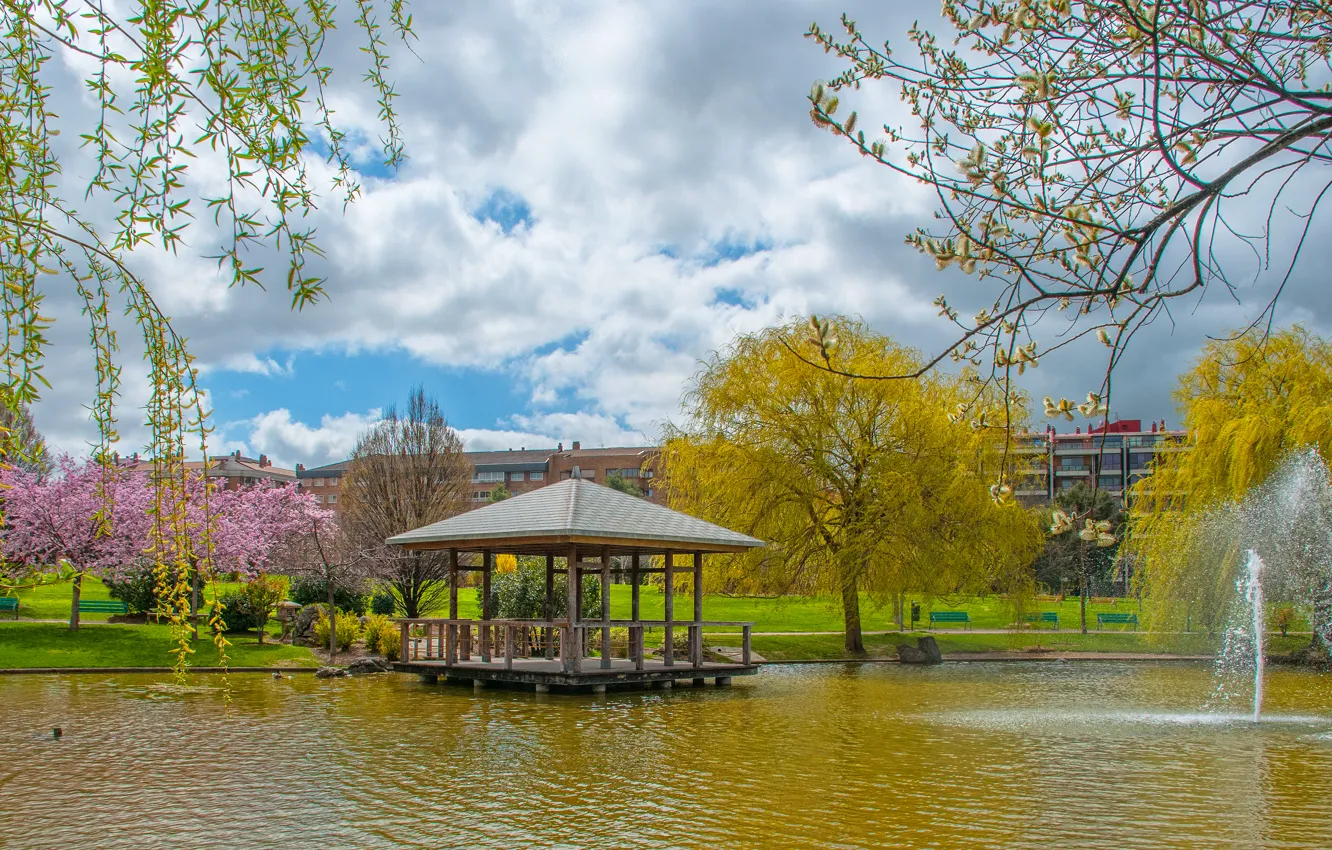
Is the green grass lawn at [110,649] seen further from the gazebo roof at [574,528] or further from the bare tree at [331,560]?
the gazebo roof at [574,528]

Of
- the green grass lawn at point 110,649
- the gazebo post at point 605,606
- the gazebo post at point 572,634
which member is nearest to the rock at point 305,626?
the green grass lawn at point 110,649

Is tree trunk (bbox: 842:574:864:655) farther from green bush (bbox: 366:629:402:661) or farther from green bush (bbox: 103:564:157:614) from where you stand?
green bush (bbox: 103:564:157:614)

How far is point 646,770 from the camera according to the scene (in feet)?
33.6

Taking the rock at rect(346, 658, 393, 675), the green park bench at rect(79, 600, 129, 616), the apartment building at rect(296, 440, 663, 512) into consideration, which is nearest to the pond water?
the rock at rect(346, 658, 393, 675)

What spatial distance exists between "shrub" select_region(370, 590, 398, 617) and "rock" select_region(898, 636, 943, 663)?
1387 cm

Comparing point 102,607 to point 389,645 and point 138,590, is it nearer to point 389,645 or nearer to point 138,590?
point 138,590

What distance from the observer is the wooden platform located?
16703 millimetres

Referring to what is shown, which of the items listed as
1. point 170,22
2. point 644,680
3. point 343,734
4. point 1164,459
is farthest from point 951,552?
point 170,22

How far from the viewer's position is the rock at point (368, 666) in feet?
63.7

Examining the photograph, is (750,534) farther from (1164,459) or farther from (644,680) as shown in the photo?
(1164,459)

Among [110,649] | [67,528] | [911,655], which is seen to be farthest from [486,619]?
[911,655]

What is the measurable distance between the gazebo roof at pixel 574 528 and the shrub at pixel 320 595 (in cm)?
821

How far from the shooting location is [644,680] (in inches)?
681

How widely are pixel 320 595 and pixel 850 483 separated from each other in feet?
45.7
